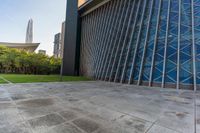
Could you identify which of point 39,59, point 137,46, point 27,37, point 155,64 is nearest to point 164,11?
point 137,46

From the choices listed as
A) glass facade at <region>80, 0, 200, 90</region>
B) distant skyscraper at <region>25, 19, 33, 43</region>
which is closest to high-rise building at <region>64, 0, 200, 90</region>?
glass facade at <region>80, 0, 200, 90</region>

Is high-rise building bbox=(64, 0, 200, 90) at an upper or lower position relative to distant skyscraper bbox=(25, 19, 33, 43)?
lower

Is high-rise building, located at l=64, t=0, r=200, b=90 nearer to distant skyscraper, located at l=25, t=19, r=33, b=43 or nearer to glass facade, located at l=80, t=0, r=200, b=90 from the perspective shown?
glass facade, located at l=80, t=0, r=200, b=90

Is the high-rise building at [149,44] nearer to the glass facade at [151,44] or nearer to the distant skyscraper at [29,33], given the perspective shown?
the glass facade at [151,44]

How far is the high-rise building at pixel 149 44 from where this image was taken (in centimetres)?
1310

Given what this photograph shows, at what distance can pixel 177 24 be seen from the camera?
14.8 m

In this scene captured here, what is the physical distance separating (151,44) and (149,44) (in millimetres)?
270

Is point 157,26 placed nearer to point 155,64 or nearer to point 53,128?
point 155,64

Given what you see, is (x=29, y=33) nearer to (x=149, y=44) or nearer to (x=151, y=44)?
(x=149, y=44)

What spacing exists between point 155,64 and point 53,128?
13.5 m

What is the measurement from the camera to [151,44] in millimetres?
15703

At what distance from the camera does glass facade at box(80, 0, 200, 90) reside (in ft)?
42.9

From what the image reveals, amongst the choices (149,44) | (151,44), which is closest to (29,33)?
(149,44)

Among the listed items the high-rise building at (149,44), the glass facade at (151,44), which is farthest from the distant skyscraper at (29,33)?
the glass facade at (151,44)
